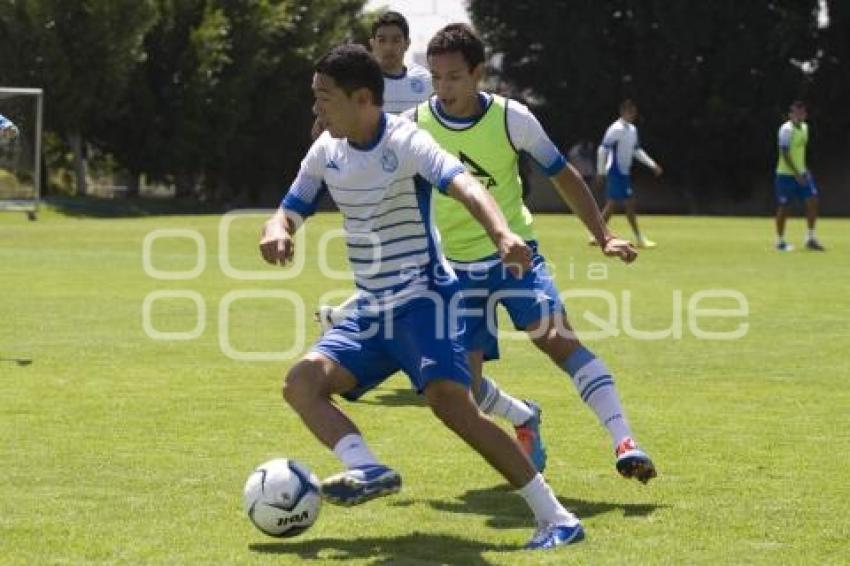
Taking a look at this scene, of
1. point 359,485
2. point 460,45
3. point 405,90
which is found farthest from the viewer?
point 405,90

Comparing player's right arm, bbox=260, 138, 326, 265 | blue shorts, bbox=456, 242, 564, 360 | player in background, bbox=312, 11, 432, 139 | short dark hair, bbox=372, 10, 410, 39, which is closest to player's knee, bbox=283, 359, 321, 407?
player's right arm, bbox=260, 138, 326, 265

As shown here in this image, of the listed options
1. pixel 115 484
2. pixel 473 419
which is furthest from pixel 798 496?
pixel 115 484

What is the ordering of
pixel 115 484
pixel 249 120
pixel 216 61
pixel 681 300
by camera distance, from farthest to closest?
pixel 249 120, pixel 216 61, pixel 681 300, pixel 115 484

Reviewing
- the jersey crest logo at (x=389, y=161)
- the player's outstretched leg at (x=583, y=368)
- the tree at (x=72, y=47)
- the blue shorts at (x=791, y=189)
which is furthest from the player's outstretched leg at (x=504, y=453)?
the tree at (x=72, y=47)

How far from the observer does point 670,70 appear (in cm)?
5738

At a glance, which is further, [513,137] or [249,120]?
[249,120]

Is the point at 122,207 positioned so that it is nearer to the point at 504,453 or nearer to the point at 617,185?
the point at 617,185

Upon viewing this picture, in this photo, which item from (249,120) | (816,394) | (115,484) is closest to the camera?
(115,484)

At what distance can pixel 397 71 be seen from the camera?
1013cm

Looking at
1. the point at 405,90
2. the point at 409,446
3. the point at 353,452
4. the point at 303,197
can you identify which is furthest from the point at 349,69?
the point at 405,90

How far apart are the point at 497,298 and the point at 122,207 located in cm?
4187

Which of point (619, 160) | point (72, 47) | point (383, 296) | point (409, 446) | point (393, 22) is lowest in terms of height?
point (409, 446)

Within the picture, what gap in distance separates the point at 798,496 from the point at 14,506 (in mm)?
3413

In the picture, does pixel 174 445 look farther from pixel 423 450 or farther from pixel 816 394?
pixel 816 394
